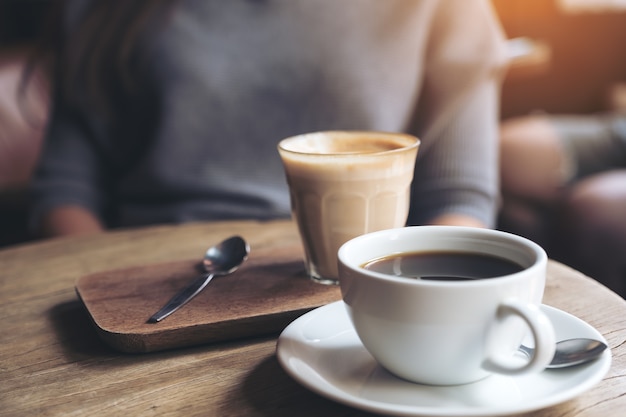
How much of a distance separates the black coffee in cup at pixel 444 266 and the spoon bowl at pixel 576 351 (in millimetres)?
68

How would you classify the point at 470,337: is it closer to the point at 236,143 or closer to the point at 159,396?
the point at 159,396

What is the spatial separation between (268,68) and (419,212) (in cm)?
41

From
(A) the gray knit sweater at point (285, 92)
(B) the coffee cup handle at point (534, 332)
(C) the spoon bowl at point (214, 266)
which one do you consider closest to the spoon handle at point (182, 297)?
(C) the spoon bowl at point (214, 266)

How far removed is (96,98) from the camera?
54.7 inches

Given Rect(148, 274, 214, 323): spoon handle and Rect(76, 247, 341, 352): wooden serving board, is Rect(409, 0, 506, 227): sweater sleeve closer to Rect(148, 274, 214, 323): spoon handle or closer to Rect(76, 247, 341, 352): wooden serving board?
Rect(76, 247, 341, 352): wooden serving board

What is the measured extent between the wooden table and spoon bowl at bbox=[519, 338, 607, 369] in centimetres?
3

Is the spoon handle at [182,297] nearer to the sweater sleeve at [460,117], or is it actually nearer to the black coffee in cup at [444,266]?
the black coffee in cup at [444,266]

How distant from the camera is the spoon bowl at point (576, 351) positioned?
0.50m

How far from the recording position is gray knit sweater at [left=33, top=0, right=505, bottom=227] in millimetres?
1311

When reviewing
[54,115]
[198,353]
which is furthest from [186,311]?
[54,115]

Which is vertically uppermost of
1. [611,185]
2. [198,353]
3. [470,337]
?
[470,337]

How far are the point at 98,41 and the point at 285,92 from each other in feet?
1.29

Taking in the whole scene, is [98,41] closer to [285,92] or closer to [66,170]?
[66,170]

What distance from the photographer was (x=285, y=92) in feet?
4.34
